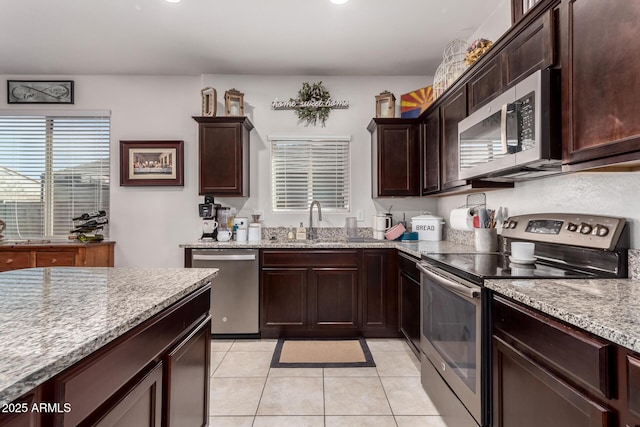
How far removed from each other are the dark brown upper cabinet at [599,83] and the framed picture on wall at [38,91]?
4.66 metres

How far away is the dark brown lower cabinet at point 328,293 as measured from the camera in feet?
9.96

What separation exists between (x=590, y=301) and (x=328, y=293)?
2.23 metres

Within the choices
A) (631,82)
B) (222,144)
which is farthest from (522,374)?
(222,144)

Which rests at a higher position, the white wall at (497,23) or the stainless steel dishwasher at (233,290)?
the white wall at (497,23)

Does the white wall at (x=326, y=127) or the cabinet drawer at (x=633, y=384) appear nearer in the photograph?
the cabinet drawer at (x=633, y=384)

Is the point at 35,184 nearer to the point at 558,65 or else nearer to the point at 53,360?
the point at 53,360

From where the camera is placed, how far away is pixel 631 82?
108cm

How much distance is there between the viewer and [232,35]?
2.89m

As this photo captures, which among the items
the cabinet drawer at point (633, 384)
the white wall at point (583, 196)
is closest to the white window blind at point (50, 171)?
the white wall at point (583, 196)

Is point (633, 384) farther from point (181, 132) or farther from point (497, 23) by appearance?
point (181, 132)

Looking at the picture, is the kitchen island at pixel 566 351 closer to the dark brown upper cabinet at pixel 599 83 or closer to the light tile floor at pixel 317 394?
the dark brown upper cabinet at pixel 599 83

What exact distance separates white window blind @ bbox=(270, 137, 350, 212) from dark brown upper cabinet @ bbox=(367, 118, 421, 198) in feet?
1.59

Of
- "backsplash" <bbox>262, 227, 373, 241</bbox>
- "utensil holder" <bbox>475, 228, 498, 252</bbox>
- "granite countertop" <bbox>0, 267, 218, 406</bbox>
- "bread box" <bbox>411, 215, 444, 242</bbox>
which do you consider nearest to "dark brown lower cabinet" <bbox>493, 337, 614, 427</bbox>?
"utensil holder" <bbox>475, 228, 498, 252</bbox>

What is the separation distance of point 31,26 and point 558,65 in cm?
396
